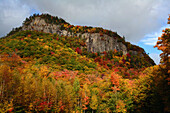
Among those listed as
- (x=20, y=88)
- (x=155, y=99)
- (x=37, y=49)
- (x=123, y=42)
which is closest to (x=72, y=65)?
(x=37, y=49)

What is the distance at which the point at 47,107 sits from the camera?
21.4 meters

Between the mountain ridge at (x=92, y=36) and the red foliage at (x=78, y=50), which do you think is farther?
the mountain ridge at (x=92, y=36)

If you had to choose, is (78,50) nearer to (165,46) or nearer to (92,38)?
(92,38)

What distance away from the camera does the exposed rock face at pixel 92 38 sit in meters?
121

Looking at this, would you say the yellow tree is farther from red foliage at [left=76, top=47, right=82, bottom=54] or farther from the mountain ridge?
the mountain ridge

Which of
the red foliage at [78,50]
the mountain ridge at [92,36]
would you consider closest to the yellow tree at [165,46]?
the red foliage at [78,50]

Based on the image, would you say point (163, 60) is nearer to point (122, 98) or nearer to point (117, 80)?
point (117, 80)

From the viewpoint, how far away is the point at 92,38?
126000 millimetres

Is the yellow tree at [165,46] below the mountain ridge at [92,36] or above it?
below

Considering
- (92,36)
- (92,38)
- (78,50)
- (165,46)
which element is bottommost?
(165,46)

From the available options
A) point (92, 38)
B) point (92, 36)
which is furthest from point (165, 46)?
point (92, 36)

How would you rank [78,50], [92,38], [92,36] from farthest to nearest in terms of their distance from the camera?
[92,36] < [92,38] < [78,50]

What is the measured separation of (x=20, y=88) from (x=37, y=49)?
64.3m

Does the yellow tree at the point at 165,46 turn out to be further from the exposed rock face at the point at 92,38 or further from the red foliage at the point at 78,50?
the exposed rock face at the point at 92,38
